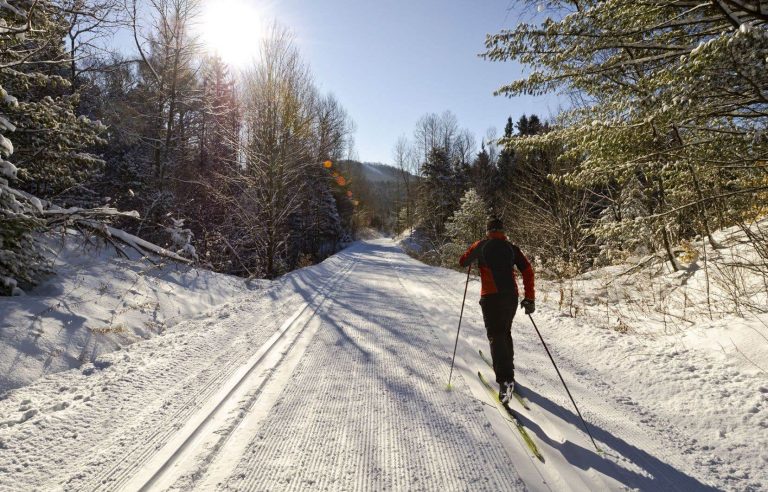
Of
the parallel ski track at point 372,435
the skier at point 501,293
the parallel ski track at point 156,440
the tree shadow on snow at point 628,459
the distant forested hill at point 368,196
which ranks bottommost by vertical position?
the parallel ski track at point 156,440

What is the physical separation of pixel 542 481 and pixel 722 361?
3.39 meters

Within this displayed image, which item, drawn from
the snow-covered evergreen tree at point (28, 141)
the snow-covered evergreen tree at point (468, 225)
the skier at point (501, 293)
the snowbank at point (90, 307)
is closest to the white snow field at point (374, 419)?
the snowbank at point (90, 307)

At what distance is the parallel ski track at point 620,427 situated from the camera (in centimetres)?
261

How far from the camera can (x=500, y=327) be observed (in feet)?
13.1

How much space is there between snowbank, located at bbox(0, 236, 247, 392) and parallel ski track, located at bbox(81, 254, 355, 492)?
1820 mm

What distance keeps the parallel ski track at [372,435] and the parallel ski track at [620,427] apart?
0.81 metres

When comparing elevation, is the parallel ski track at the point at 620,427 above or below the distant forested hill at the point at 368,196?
below

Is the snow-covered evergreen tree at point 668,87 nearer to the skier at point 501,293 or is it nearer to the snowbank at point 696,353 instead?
the snowbank at point 696,353

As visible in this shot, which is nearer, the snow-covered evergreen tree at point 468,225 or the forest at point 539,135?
the forest at point 539,135

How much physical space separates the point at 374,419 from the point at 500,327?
1714 mm

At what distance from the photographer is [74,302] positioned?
560 centimetres

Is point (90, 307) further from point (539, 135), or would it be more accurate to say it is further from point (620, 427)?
point (539, 135)

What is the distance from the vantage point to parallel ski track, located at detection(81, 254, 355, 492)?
8.13 feet

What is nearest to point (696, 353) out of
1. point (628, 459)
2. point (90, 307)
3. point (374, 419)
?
point (628, 459)
